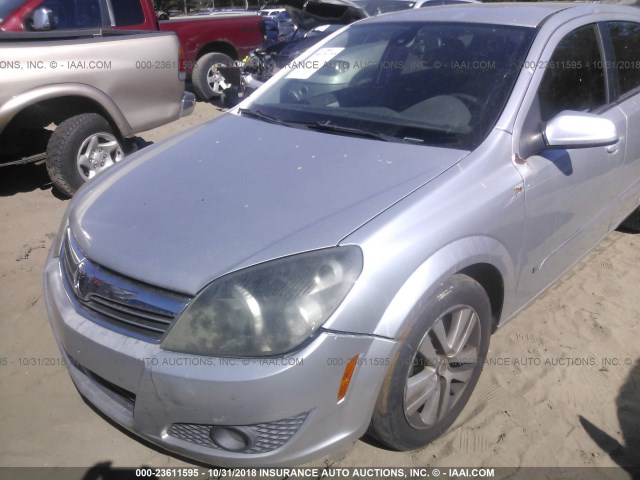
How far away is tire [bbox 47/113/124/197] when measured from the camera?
4.57 m

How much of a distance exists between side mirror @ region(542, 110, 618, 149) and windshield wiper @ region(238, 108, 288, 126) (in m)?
1.29

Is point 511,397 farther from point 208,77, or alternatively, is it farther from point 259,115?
point 208,77

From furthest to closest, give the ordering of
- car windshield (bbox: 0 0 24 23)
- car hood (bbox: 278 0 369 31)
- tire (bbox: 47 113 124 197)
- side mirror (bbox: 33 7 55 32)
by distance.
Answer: car hood (bbox: 278 0 369 31)
car windshield (bbox: 0 0 24 23)
side mirror (bbox: 33 7 55 32)
tire (bbox: 47 113 124 197)

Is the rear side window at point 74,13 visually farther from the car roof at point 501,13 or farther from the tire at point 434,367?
the tire at point 434,367

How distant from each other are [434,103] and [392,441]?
155cm

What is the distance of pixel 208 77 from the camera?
8.94 metres

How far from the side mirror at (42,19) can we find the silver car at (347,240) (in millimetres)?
2870

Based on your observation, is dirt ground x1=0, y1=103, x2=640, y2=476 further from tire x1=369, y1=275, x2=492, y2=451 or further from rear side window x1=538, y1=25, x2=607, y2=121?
rear side window x1=538, y1=25, x2=607, y2=121

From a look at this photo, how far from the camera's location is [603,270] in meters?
3.82

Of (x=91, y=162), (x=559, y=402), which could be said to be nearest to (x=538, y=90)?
(x=559, y=402)

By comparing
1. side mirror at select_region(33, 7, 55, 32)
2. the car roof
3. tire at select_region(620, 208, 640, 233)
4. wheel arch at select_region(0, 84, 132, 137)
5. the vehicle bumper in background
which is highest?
the car roof

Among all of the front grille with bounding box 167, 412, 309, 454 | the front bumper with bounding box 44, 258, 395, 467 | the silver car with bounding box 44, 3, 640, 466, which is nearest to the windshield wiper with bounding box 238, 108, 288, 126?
the silver car with bounding box 44, 3, 640, 466

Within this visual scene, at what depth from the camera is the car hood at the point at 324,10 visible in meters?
6.49

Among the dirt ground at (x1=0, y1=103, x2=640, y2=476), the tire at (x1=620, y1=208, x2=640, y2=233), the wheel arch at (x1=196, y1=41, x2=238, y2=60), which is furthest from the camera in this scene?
the wheel arch at (x1=196, y1=41, x2=238, y2=60)
